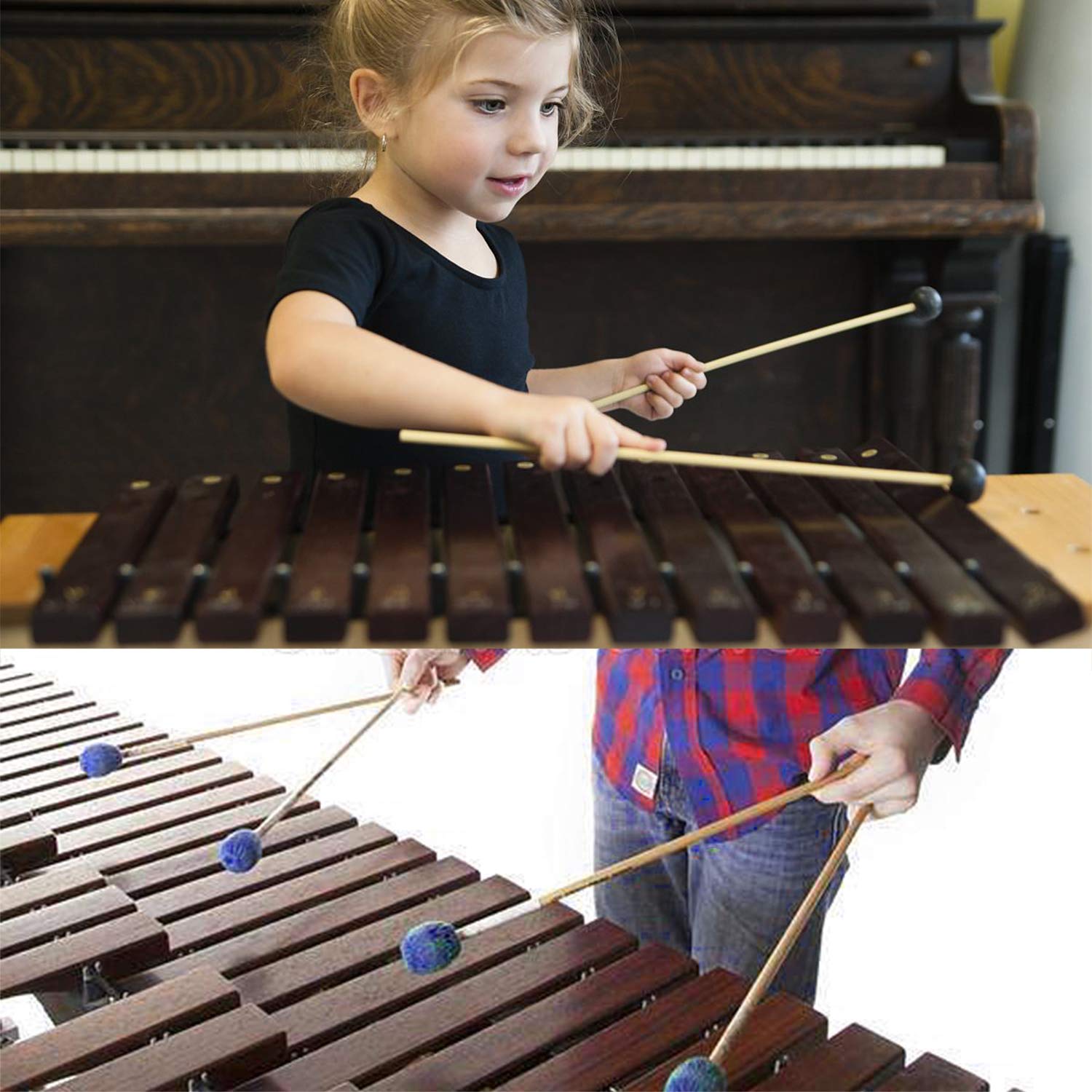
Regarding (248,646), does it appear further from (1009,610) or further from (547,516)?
(1009,610)

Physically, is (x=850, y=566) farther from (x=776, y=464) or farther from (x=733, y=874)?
(x=733, y=874)

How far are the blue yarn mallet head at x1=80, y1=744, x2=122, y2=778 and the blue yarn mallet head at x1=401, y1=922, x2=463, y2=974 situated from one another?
641 millimetres

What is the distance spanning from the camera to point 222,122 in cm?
317

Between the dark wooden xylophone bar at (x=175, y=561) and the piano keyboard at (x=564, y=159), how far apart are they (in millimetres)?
1705

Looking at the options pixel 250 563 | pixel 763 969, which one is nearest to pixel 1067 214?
pixel 763 969

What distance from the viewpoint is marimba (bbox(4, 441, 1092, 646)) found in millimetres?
1104

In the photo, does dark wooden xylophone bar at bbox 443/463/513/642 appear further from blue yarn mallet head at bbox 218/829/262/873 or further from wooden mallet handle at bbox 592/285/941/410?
blue yarn mallet head at bbox 218/829/262/873

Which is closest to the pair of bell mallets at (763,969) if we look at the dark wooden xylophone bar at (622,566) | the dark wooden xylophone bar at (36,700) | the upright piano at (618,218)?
the dark wooden xylophone bar at (622,566)

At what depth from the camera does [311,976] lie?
1603 millimetres

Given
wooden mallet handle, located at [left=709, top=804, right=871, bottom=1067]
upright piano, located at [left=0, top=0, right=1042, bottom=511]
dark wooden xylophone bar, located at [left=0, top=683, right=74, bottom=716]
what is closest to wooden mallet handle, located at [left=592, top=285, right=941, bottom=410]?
wooden mallet handle, located at [left=709, top=804, right=871, bottom=1067]

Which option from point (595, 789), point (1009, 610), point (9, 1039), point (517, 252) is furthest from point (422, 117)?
point (9, 1039)

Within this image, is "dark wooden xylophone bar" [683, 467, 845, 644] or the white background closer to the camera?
"dark wooden xylophone bar" [683, 467, 845, 644]

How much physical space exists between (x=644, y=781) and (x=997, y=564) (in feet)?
2.26

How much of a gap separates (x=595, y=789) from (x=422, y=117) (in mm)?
855
